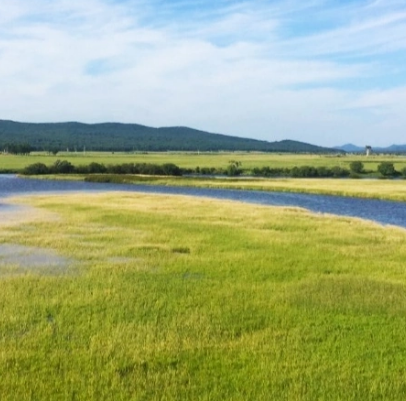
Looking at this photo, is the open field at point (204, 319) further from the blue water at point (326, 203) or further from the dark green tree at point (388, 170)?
the dark green tree at point (388, 170)

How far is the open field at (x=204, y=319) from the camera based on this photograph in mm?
11352

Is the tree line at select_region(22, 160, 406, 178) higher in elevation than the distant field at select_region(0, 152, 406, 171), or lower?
lower

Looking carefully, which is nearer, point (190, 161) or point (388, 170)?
point (388, 170)

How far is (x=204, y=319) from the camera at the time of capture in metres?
15.1

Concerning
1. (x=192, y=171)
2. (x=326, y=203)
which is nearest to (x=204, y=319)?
(x=326, y=203)

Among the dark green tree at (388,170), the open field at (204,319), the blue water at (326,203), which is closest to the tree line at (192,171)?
the dark green tree at (388,170)

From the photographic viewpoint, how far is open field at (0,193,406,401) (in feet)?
37.2

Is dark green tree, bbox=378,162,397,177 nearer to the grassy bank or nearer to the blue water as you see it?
the grassy bank

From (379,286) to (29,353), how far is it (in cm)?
1180

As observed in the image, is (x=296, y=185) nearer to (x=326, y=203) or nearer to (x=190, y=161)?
(x=326, y=203)

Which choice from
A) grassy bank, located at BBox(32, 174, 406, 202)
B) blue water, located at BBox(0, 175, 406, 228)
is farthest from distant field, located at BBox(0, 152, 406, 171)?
blue water, located at BBox(0, 175, 406, 228)

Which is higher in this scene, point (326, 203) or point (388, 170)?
point (388, 170)

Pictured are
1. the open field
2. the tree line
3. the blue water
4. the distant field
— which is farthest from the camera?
the distant field

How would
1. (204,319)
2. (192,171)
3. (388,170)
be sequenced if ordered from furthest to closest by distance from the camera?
1. (192,171)
2. (388,170)
3. (204,319)
